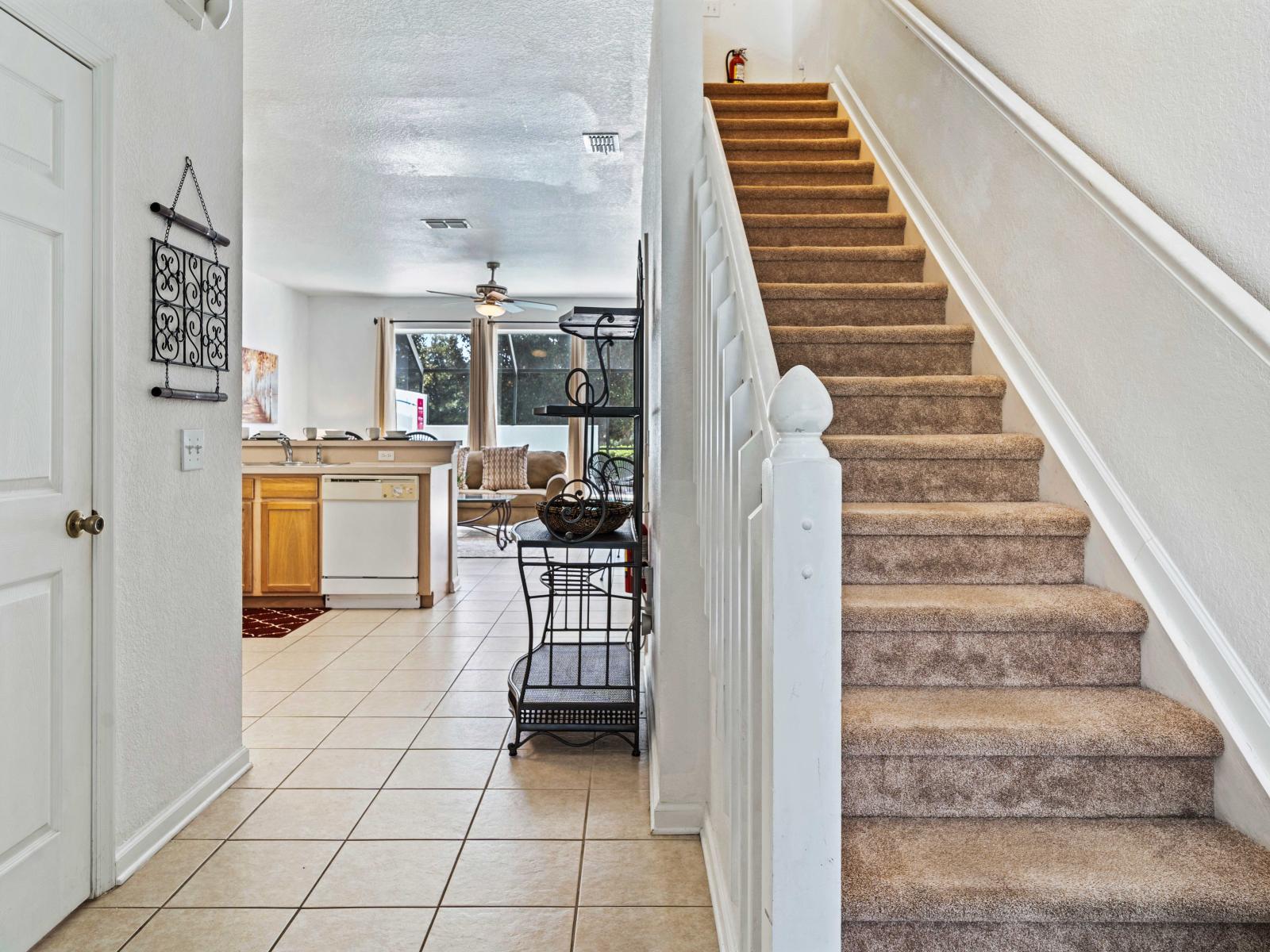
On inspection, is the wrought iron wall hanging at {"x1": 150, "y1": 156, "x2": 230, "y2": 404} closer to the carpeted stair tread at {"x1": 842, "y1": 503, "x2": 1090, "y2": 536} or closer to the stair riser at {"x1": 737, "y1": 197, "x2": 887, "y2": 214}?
the carpeted stair tread at {"x1": 842, "y1": 503, "x2": 1090, "y2": 536}

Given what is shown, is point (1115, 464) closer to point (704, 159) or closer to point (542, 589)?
point (704, 159)

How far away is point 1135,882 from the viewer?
143 centimetres

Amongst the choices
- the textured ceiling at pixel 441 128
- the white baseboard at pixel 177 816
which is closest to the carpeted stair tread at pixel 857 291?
the textured ceiling at pixel 441 128

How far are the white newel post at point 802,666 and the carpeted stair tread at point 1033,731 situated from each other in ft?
1.61

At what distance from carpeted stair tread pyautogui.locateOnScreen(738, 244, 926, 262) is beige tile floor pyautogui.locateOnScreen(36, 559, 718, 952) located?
6.71ft

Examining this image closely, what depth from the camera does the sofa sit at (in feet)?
30.1

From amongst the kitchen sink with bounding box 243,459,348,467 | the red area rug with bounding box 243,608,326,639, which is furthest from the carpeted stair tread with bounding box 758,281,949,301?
the kitchen sink with bounding box 243,459,348,467

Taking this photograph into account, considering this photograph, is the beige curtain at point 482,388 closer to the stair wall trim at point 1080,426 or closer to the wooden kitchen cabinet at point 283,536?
the wooden kitchen cabinet at point 283,536

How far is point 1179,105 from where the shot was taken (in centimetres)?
186

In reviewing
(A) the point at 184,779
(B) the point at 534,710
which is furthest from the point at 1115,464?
(A) the point at 184,779

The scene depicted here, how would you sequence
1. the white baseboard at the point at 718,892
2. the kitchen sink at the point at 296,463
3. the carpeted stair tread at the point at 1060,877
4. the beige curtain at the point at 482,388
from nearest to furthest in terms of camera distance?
the carpeted stair tread at the point at 1060,877 < the white baseboard at the point at 718,892 < the kitchen sink at the point at 296,463 < the beige curtain at the point at 482,388

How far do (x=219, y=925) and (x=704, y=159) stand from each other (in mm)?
2287

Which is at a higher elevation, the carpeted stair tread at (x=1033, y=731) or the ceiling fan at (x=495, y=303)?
the ceiling fan at (x=495, y=303)

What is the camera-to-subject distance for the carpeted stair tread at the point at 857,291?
10.4ft
